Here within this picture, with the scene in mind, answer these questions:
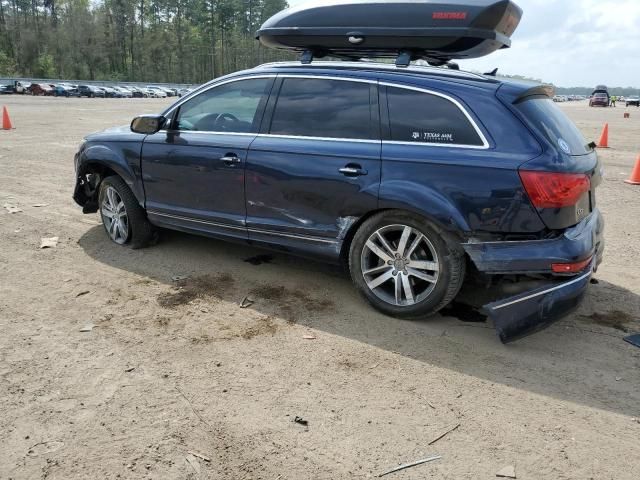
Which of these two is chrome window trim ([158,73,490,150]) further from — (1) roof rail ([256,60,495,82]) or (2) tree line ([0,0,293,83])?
(2) tree line ([0,0,293,83])

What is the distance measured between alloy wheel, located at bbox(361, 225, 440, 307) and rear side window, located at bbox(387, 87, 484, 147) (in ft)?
2.19

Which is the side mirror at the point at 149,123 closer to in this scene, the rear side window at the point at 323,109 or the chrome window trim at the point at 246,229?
the chrome window trim at the point at 246,229

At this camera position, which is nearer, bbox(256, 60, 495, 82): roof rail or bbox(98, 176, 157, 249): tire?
bbox(256, 60, 495, 82): roof rail

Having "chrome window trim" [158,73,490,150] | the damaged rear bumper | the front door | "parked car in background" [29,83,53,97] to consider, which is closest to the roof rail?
"chrome window trim" [158,73,490,150]

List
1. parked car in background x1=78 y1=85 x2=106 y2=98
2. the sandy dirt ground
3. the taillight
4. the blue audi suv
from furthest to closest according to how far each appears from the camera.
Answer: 1. parked car in background x1=78 y1=85 x2=106 y2=98
2. the blue audi suv
3. the taillight
4. the sandy dirt ground

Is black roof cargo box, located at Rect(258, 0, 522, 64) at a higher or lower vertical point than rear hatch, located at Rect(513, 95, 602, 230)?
higher

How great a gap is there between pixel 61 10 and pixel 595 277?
109489 mm

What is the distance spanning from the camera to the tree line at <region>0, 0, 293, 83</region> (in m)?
86.6

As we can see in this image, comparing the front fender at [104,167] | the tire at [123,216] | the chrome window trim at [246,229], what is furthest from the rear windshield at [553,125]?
the tire at [123,216]

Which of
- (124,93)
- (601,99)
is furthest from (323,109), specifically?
(601,99)

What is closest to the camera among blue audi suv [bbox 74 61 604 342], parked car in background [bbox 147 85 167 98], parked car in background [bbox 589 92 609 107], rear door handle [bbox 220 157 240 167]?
blue audi suv [bbox 74 61 604 342]

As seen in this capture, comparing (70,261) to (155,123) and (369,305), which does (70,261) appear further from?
(369,305)

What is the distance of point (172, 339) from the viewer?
3.76 metres

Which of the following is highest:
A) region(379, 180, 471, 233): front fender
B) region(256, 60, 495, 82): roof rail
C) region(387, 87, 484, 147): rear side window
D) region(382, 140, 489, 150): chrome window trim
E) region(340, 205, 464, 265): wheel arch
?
region(256, 60, 495, 82): roof rail
